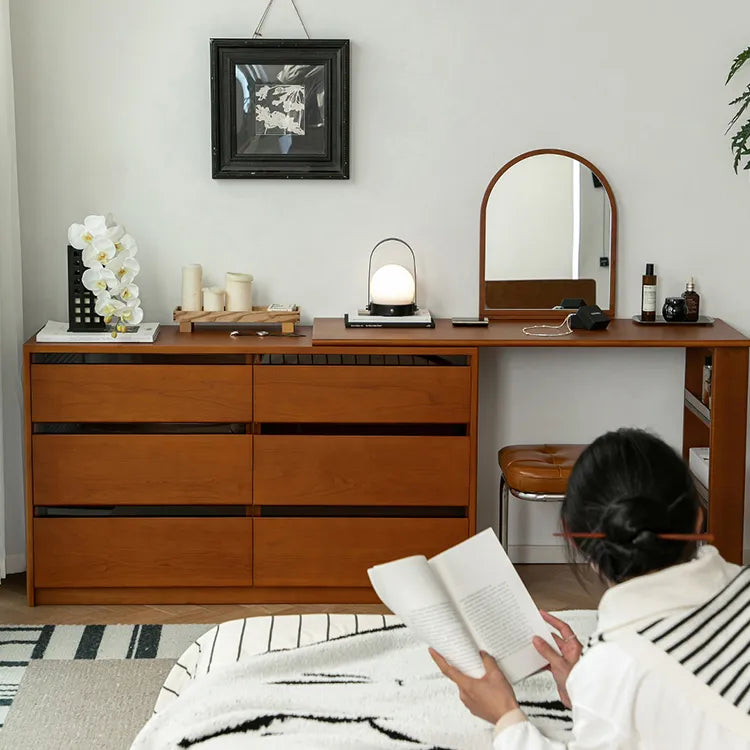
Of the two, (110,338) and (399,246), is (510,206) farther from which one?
(110,338)

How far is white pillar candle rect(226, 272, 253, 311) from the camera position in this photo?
11.9 ft

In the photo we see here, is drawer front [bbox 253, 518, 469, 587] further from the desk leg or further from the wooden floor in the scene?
the desk leg

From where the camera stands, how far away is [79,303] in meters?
3.48

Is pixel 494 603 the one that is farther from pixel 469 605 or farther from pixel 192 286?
pixel 192 286

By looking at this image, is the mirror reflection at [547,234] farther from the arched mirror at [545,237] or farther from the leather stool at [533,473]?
the leather stool at [533,473]

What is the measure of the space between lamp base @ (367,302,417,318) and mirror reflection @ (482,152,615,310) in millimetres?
293

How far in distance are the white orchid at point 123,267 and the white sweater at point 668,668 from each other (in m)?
2.32

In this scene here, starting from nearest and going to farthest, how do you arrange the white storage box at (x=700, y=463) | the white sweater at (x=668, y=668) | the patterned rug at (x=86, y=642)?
the white sweater at (x=668, y=668), the patterned rug at (x=86, y=642), the white storage box at (x=700, y=463)

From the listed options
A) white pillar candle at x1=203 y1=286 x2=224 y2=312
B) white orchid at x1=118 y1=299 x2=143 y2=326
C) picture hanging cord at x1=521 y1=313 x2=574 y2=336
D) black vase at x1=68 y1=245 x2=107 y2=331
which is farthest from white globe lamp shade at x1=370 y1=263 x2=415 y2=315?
black vase at x1=68 y1=245 x2=107 y2=331

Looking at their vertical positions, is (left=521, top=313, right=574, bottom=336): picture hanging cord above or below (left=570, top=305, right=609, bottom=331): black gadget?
below

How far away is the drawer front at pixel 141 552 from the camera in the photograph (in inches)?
136

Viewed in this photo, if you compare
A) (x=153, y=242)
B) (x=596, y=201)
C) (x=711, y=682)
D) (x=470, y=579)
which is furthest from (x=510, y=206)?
(x=711, y=682)

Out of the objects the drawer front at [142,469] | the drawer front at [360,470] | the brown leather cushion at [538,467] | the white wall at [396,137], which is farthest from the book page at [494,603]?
the white wall at [396,137]

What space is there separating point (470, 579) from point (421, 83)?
2.17 metres
